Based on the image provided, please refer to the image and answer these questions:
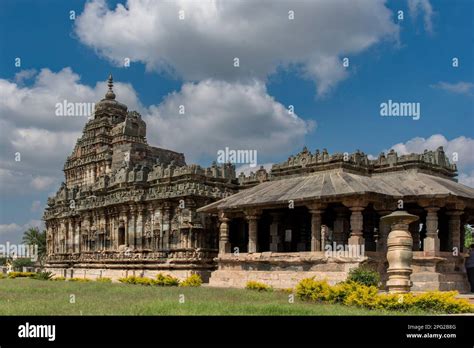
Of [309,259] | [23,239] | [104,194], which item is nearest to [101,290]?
[309,259]

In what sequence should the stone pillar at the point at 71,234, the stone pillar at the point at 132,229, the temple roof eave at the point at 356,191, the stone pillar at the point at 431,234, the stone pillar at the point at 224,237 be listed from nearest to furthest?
the temple roof eave at the point at 356,191 → the stone pillar at the point at 431,234 → the stone pillar at the point at 224,237 → the stone pillar at the point at 132,229 → the stone pillar at the point at 71,234

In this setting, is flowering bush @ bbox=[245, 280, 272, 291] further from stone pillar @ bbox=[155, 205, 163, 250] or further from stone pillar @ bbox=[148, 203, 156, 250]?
stone pillar @ bbox=[148, 203, 156, 250]

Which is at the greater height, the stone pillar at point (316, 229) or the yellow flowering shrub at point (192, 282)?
the stone pillar at point (316, 229)

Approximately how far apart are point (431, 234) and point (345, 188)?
4735mm

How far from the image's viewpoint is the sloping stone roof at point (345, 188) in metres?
28.8

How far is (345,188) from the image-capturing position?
2870 centimetres

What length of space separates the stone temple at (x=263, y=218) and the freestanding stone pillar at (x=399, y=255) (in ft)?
5.40

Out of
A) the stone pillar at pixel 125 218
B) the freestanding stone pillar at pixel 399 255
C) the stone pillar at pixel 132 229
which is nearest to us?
the freestanding stone pillar at pixel 399 255

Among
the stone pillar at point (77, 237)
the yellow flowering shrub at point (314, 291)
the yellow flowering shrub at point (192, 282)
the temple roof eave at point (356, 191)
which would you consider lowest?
the yellow flowering shrub at point (192, 282)

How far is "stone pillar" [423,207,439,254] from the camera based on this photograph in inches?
1125

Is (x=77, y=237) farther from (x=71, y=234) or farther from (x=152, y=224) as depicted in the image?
(x=152, y=224)

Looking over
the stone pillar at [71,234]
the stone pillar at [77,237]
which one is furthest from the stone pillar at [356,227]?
the stone pillar at [71,234]

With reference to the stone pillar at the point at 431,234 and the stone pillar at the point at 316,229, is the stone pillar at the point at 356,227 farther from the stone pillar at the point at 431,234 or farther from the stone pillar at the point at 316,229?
the stone pillar at the point at 431,234
